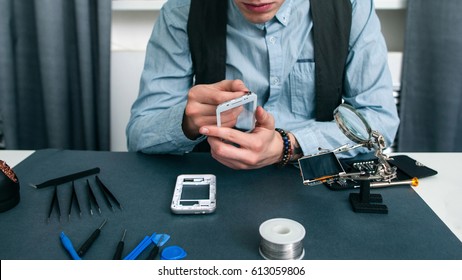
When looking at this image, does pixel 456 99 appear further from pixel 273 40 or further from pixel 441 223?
pixel 441 223

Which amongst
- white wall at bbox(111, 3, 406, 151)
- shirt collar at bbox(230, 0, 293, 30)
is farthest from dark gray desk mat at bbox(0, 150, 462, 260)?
white wall at bbox(111, 3, 406, 151)

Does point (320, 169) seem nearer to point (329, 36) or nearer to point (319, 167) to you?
point (319, 167)

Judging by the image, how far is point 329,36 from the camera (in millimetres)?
983

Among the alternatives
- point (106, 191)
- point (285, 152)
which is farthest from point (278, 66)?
point (106, 191)

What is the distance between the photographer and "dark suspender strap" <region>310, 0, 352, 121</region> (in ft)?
3.21

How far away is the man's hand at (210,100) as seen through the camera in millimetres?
718

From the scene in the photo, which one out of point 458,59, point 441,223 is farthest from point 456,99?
point 441,223

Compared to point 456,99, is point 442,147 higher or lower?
lower

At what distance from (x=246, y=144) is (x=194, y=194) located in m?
0.12

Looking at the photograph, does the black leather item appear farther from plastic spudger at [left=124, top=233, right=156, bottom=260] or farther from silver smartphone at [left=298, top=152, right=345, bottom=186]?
silver smartphone at [left=298, top=152, right=345, bottom=186]

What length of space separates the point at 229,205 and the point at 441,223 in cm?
32

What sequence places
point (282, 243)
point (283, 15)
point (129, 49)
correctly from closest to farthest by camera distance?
point (282, 243), point (283, 15), point (129, 49)

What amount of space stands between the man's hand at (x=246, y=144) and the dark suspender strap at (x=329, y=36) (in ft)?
0.97
